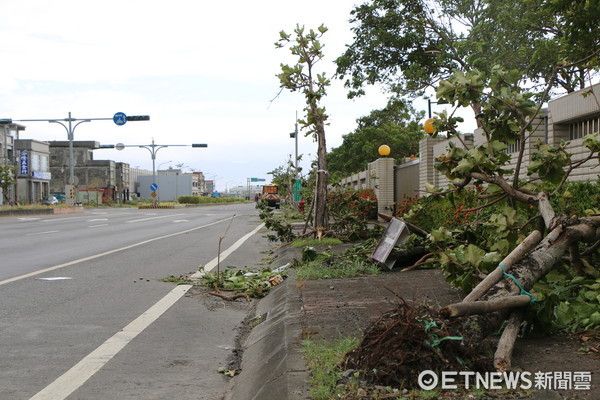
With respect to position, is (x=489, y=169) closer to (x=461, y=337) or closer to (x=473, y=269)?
(x=473, y=269)

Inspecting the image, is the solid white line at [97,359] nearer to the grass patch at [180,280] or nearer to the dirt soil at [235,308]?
the dirt soil at [235,308]

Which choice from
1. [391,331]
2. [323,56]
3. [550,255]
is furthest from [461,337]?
[323,56]

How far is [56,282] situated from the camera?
29.1 feet

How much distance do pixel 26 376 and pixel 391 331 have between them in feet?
9.29

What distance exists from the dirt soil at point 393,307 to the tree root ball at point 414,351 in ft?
0.84

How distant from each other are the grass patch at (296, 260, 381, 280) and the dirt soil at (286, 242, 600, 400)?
0.26m

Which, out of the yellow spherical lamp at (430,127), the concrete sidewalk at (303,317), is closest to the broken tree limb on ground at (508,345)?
the concrete sidewalk at (303,317)

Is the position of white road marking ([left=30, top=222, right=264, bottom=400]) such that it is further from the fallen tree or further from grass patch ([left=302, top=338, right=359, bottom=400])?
the fallen tree

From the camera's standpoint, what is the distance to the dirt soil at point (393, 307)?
3643 mm

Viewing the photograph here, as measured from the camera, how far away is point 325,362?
388 cm

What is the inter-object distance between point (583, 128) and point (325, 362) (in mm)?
7544

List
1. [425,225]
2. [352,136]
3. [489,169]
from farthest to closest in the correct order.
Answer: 1. [352,136]
2. [425,225]
3. [489,169]

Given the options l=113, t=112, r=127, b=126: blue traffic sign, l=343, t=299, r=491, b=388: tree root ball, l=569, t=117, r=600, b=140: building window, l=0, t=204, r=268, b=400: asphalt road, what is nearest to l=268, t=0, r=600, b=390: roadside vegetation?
l=343, t=299, r=491, b=388: tree root ball

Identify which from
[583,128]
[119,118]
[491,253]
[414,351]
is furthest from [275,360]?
[119,118]
